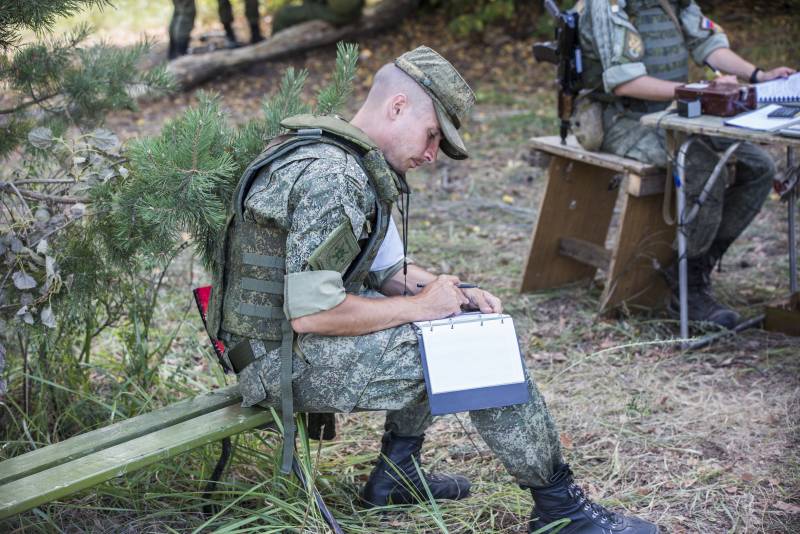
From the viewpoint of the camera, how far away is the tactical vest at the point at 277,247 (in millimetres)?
2293

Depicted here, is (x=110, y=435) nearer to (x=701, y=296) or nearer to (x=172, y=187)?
(x=172, y=187)

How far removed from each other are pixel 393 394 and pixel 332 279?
0.41m

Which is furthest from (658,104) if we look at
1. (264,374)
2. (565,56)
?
(264,374)

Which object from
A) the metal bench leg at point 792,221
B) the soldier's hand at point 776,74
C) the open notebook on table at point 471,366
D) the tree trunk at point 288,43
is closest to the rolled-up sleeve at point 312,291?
the open notebook on table at point 471,366

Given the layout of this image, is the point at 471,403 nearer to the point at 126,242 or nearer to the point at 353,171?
the point at 353,171

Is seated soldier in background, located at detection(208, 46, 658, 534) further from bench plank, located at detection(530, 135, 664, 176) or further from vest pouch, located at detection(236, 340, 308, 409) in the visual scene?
bench plank, located at detection(530, 135, 664, 176)

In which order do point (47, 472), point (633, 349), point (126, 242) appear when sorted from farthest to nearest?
1. point (633, 349)
2. point (126, 242)
3. point (47, 472)

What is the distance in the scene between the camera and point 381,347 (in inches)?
92.0

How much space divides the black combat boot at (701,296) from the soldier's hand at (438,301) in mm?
1999

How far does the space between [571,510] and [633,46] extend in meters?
2.25

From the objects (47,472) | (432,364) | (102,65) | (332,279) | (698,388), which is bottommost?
(698,388)

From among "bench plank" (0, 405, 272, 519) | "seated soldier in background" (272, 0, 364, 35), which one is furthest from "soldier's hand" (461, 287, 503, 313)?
"seated soldier in background" (272, 0, 364, 35)

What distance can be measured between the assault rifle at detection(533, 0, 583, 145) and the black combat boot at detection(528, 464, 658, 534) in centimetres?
216

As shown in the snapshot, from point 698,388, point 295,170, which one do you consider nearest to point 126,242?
point 295,170
